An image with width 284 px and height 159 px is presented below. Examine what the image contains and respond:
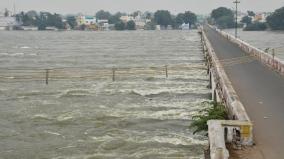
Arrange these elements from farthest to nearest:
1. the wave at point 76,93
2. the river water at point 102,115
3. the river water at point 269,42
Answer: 1. the river water at point 269,42
2. the wave at point 76,93
3. the river water at point 102,115

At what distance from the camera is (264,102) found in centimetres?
1719

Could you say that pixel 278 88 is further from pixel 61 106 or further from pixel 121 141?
pixel 61 106

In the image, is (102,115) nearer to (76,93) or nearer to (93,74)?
(76,93)

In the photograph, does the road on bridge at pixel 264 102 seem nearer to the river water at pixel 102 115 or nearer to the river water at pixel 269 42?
the river water at pixel 102 115

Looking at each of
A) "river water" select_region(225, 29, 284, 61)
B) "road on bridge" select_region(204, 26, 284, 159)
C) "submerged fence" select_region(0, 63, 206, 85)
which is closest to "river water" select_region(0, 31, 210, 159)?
"submerged fence" select_region(0, 63, 206, 85)

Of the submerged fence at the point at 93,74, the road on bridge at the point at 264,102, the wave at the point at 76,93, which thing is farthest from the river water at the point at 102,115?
the road on bridge at the point at 264,102

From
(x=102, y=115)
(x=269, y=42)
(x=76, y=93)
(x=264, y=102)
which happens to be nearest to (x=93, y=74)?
(x=76, y=93)

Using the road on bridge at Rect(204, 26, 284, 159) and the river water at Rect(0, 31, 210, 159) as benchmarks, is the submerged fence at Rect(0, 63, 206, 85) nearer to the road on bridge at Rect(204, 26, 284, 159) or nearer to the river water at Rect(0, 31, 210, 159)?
the river water at Rect(0, 31, 210, 159)

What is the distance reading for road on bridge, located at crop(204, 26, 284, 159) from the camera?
39.7 feet

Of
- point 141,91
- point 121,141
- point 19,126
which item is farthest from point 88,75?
point 121,141

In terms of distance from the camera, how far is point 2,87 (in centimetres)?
3656

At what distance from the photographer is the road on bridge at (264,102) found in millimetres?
12086

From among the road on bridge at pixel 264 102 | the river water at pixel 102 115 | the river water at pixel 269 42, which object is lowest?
the river water at pixel 102 115

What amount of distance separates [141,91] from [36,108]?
7892mm
